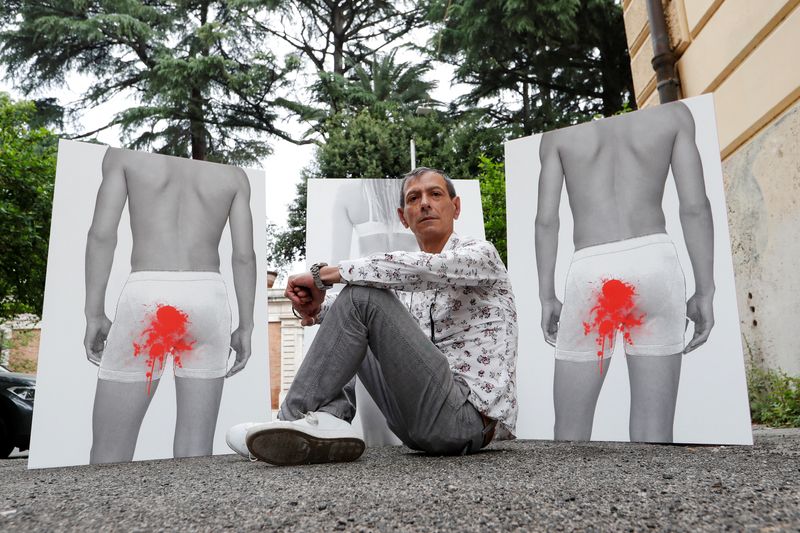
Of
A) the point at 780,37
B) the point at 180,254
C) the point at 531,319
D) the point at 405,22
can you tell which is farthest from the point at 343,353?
the point at 405,22

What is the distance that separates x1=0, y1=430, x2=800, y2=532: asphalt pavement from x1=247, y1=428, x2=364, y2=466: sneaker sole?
5cm

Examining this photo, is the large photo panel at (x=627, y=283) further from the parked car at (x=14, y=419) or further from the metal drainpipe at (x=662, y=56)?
the parked car at (x=14, y=419)

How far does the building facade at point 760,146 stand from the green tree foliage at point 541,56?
6359 mm

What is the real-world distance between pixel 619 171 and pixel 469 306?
1091 millimetres

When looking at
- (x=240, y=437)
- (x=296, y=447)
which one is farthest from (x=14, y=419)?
(x=296, y=447)

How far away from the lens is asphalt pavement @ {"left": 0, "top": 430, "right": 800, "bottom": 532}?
1.00 m

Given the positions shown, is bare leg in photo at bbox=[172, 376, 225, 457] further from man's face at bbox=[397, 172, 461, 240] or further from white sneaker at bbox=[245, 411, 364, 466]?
man's face at bbox=[397, 172, 461, 240]

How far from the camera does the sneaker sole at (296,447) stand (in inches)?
66.8

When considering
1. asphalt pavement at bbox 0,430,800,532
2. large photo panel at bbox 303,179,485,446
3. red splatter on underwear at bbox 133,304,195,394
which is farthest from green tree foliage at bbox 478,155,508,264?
asphalt pavement at bbox 0,430,800,532

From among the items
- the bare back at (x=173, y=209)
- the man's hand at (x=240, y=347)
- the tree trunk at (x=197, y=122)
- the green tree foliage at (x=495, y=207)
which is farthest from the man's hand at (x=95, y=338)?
the tree trunk at (x=197, y=122)

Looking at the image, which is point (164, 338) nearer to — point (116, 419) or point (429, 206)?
point (116, 419)

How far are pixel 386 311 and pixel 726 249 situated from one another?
1471 mm

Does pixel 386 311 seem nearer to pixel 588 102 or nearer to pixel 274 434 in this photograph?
pixel 274 434

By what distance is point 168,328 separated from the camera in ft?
9.24
